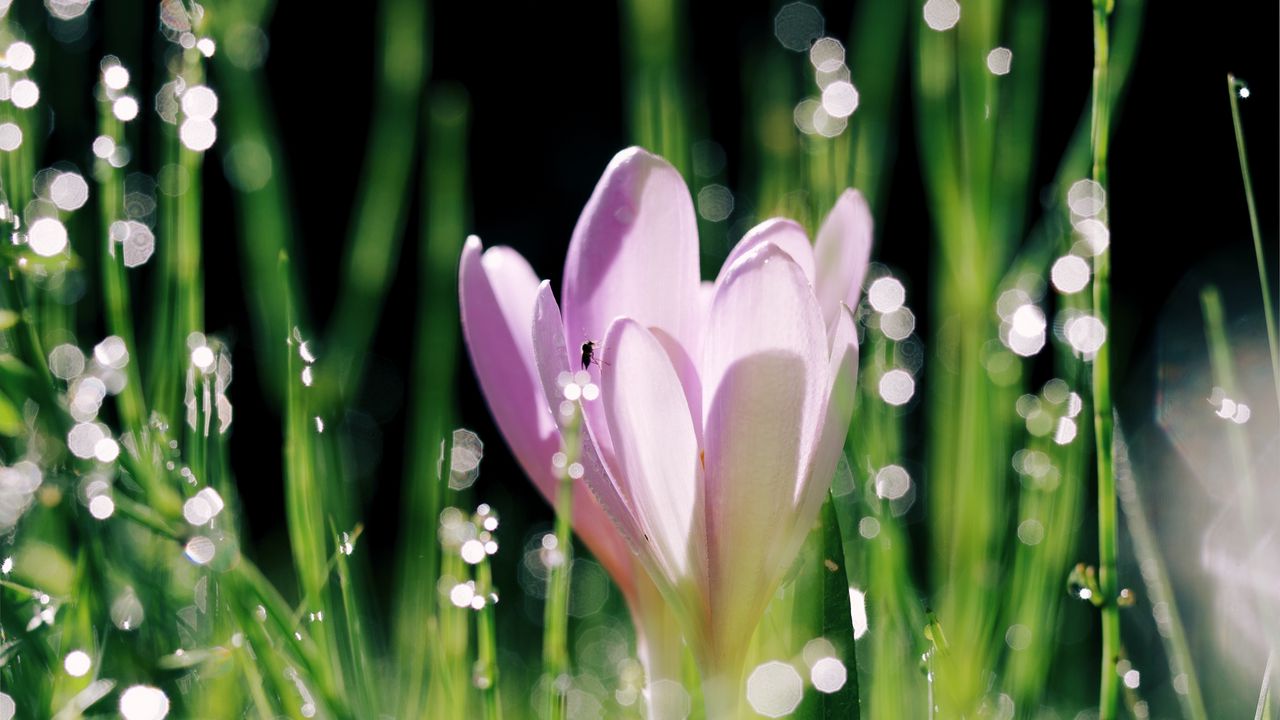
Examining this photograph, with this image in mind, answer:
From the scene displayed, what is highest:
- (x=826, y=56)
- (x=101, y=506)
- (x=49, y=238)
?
(x=826, y=56)

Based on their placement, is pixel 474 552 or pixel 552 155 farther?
pixel 552 155

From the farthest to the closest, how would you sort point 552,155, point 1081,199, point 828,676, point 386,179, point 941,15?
1. point 552,155
2. point 386,179
3. point 941,15
4. point 1081,199
5. point 828,676

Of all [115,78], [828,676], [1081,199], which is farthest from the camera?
[1081,199]

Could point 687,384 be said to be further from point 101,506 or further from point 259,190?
point 259,190

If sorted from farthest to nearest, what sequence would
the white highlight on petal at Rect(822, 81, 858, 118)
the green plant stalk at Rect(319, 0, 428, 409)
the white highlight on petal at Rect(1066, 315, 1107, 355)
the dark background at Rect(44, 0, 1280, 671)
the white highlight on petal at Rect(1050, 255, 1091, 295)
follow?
the dark background at Rect(44, 0, 1280, 671) < the green plant stalk at Rect(319, 0, 428, 409) < the white highlight on petal at Rect(822, 81, 858, 118) < the white highlight on petal at Rect(1050, 255, 1091, 295) < the white highlight on petal at Rect(1066, 315, 1107, 355)

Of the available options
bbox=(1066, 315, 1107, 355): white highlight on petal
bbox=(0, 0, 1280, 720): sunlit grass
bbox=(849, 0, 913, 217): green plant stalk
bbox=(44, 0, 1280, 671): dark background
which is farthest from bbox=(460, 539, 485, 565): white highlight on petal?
bbox=(44, 0, 1280, 671): dark background

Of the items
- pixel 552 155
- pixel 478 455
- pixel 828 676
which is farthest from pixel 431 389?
pixel 552 155

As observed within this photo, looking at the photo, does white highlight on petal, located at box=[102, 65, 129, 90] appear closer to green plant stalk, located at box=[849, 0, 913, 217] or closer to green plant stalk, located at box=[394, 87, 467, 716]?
green plant stalk, located at box=[394, 87, 467, 716]
